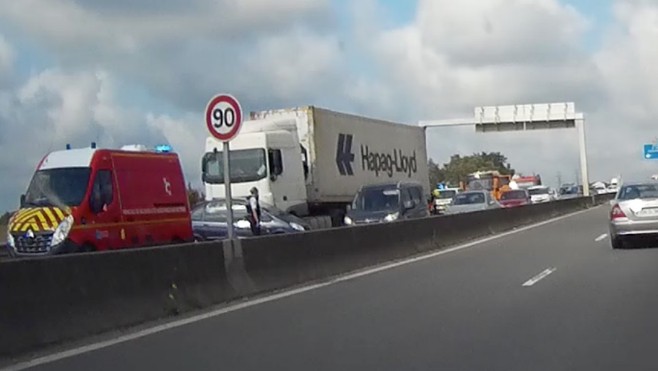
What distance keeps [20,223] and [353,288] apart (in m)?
7.54

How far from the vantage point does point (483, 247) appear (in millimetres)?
27922

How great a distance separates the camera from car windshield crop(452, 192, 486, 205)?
1730 inches

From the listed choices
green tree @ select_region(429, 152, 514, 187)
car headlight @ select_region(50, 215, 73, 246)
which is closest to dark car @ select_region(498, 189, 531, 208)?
car headlight @ select_region(50, 215, 73, 246)

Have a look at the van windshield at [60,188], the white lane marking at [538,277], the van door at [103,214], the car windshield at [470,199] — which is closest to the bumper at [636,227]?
the white lane marking at [538,277]

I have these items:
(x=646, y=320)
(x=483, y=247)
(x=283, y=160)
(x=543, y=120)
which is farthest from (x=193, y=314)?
(x=543, y=120)

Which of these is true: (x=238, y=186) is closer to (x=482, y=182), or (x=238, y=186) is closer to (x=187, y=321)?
(x=187, y=321)

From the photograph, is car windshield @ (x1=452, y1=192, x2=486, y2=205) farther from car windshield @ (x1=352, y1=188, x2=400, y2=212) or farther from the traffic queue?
car windshield @ (x1=352, y1=188, x2=400, y2=212)

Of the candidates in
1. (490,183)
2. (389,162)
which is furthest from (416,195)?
(490,183)

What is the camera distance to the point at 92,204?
21.2 m

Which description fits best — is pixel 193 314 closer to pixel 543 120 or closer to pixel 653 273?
pixel 653 273

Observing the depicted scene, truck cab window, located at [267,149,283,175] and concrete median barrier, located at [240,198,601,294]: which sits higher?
truck cab window, located at [267,149,283,175]

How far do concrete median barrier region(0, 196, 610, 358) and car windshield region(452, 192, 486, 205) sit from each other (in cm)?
2173

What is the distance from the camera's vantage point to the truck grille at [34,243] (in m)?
20.8

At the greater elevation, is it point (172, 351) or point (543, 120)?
point (543, 120)
